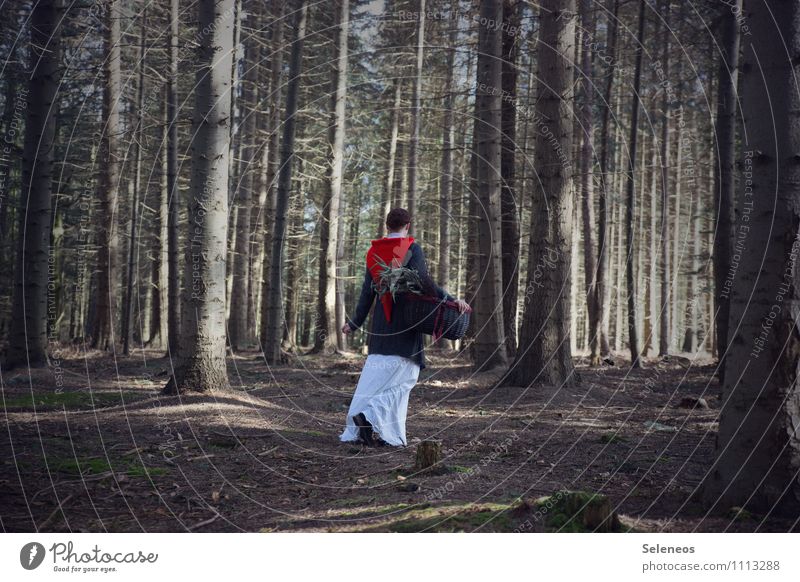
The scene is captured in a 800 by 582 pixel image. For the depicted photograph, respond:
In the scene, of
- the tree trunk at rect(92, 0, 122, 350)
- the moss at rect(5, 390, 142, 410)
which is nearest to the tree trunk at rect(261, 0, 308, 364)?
the tree trunk at rect(92, 0, 122, 350)

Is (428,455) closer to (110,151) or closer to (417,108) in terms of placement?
(110,151)

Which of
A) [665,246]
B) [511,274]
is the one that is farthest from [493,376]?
[665,246]

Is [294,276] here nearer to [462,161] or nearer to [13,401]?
[462,161]

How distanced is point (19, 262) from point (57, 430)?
640cm

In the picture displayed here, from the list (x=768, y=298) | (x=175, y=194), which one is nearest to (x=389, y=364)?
(x=768, y=298)

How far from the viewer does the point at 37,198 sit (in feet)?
37.2

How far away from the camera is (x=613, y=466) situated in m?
6.37

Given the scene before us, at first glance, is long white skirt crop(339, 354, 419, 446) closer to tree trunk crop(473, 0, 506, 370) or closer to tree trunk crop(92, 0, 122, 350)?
tree trunk crop(473, 0, 506, 370)

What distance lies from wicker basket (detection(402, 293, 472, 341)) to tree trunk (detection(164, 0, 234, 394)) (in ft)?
9.67

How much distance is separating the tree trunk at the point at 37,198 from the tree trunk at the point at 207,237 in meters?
3.85

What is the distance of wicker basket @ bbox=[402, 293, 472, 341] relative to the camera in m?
7.18

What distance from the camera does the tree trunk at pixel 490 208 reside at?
13.1 meters

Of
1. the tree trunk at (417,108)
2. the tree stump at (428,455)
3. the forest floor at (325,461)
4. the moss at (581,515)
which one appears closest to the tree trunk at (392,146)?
the tree trunk at (417,108)

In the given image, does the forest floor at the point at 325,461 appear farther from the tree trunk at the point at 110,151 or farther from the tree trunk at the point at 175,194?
the tree trunk at the point at 110,151
